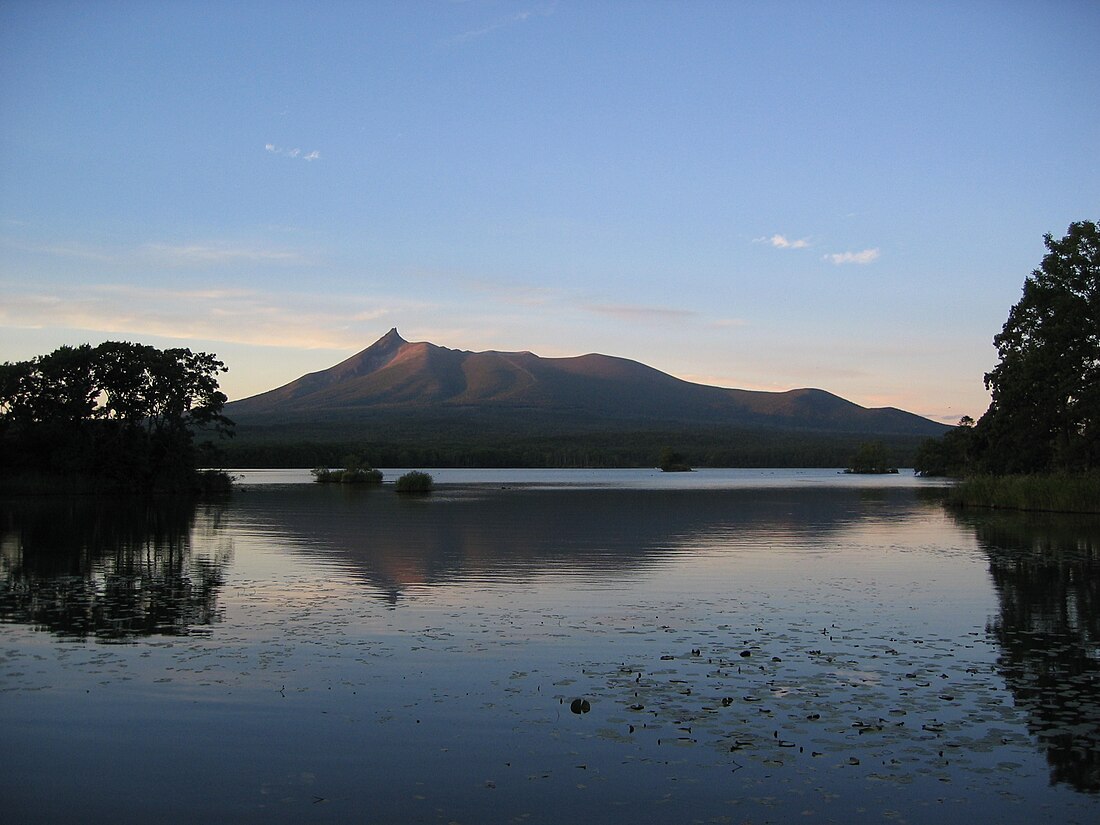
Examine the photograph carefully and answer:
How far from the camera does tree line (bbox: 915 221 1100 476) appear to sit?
4819cm

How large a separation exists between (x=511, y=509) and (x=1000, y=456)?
28642 millimetres

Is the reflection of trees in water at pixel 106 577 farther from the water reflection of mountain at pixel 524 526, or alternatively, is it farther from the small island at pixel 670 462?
the small island at pixel 670 462

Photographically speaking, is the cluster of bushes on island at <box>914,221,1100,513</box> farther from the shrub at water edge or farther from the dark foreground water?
the shrub at water edge

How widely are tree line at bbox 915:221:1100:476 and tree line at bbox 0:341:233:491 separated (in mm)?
47791

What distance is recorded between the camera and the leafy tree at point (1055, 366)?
158 ft

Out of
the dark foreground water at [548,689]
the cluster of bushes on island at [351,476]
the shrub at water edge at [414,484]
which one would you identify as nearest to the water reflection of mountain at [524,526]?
the dark foreground water at [548,689]

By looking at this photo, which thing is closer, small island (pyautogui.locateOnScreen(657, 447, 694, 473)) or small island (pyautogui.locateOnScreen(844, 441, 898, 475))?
small island (pyautogui.locateOnScreen(844, 441, 898, 475))

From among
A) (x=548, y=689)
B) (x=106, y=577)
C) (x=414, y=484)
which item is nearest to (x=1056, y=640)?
(x=548, y=689)

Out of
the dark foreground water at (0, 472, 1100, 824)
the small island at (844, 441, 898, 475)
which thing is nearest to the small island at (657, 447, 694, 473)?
the small island at (844, 441, 898, 475)

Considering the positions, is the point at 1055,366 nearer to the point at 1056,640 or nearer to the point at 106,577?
the point at 1056,640

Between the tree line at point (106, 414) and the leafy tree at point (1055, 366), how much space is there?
47.8 m

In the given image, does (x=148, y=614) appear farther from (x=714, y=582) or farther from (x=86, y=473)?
(x=86, y=473)

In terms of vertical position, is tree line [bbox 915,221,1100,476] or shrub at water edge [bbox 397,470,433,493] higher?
tree line [bbox 915,221,1100,476]

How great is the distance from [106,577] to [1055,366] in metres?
43.8
